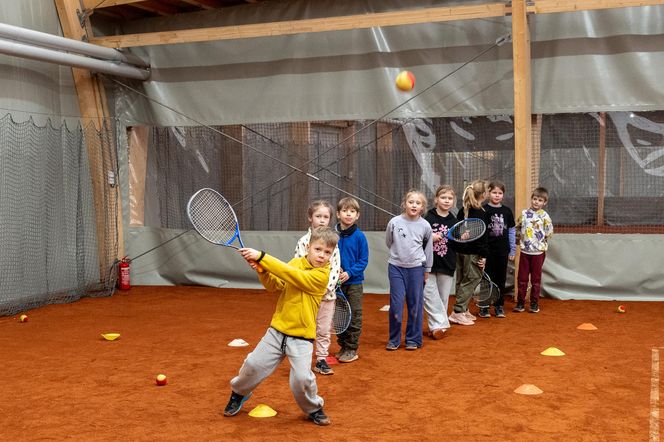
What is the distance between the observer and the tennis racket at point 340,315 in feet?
20.4

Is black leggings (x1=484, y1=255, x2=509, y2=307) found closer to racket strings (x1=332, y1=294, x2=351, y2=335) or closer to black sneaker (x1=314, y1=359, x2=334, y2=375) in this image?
racket strings (x1=332, y1=294, x2=351, y2=335)

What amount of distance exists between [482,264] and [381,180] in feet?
9.79

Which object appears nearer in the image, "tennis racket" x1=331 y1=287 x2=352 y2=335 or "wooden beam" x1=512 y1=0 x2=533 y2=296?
"tennis racket" x1=331 y1=287 x2=352 y2=335

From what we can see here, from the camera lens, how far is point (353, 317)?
6484 mm

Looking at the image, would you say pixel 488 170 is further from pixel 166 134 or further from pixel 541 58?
pixel 166 134

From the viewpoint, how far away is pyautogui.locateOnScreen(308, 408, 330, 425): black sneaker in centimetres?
480

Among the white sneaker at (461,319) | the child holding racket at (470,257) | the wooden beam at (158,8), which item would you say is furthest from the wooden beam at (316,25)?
the white sneaker at (461,319)

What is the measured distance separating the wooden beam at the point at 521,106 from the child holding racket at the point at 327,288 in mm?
4163

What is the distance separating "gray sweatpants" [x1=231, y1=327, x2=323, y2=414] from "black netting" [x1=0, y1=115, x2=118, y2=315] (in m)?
5.70

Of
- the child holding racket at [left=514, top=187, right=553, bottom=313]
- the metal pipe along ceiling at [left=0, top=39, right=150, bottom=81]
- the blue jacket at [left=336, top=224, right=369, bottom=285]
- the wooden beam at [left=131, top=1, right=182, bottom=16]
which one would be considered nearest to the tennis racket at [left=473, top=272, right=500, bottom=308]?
the child holding racket at [left=514, top=187, right=553, bottom=313]

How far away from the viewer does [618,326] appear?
8.13 m

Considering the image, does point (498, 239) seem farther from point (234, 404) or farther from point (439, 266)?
point (234, 404)

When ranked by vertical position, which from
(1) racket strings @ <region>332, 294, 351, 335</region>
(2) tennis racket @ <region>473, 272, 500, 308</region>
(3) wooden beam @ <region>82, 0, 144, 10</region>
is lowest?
(2) tennis racket @ <region>473, 272, 500, 308</region>

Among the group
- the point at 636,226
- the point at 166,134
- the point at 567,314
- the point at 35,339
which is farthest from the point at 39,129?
the point at 636,226
